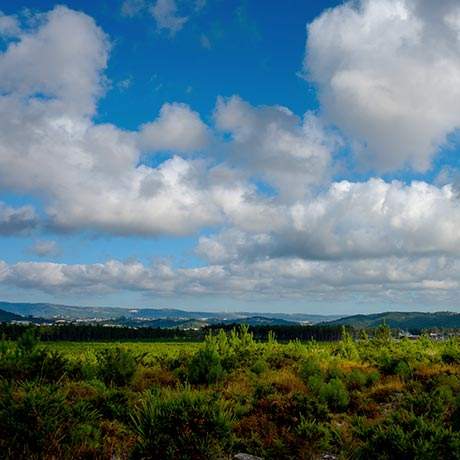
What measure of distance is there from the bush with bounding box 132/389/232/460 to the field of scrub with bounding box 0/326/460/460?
0.02 m

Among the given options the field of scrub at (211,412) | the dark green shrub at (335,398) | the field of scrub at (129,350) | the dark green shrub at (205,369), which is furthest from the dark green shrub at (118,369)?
the dark green shrub at (335,398)

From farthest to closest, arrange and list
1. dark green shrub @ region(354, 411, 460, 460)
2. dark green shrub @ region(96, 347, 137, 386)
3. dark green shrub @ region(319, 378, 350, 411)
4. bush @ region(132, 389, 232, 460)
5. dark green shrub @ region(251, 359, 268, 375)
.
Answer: dark green shrub @ region(251, 359, 268, 375) < dark green shrub @ region(96, 347, 137, 386) < dark green shrub @ region(319, 378, 350, 411) < bush @ region(132, 389, 232, 460) < dark green shrub @ region(354, 411, 460, 460)

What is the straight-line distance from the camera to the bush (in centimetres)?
902

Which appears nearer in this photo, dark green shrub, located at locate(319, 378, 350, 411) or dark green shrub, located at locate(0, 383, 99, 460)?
dark green shrub, located at locate(0, 383, 99, 460)

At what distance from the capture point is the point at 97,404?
14.7m

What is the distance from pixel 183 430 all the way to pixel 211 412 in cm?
67

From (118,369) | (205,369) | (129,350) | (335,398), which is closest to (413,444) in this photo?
(335,398)

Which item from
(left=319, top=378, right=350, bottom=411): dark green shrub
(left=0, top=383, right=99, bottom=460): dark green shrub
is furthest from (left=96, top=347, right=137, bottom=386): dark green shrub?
(left=0, top=383, right=99, bottom=460): dark green shrub

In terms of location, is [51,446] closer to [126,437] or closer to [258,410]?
[126,437]

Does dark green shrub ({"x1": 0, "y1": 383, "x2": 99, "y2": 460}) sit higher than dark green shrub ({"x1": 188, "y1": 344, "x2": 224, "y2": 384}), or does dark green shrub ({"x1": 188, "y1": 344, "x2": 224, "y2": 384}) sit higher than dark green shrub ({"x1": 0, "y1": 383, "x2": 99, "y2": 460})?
dark green shrub ({"x1": 0, "y1": 383, "x2": 99, "y2": 460})

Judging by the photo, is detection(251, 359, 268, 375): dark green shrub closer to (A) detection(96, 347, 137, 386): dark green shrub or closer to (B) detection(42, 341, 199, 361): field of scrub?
(B) detection(42, 341, 199, 361): field of scrub

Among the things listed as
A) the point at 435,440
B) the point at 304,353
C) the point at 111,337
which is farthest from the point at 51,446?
the point at 111,337

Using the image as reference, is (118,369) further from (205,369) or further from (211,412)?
(211,412)

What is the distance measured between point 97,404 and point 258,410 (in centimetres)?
497
